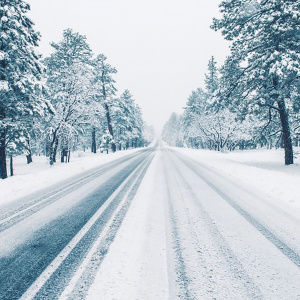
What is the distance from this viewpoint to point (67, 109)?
18.3 metres

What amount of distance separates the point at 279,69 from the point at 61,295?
11894mm

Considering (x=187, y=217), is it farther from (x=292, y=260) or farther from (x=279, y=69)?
(x=279, y=69)

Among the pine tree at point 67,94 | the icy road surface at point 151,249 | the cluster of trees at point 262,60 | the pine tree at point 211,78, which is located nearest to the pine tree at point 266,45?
the cluster of trees at point 262,60

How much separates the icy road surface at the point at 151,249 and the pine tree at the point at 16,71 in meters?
7.71

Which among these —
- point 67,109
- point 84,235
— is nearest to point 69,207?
point 84,235

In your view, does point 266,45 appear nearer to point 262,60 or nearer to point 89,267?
point 262,60

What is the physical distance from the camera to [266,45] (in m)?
12.0

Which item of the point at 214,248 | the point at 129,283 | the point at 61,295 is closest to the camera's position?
the point at 61,295

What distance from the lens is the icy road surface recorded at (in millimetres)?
2385

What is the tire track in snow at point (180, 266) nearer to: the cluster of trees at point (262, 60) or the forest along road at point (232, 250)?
the forest along road at point (232, 250)

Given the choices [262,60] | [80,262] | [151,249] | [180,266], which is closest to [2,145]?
[80,262]

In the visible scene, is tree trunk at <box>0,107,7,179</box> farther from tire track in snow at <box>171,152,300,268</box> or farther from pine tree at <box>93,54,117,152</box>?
pine tree at <box>93,54,117,152</box>

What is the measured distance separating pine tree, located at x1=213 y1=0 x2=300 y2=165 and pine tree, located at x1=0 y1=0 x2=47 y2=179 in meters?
11.2

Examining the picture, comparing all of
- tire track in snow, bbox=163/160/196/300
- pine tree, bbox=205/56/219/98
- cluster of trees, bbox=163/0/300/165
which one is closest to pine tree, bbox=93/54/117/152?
pine tree, bbox=205/56/219/98
